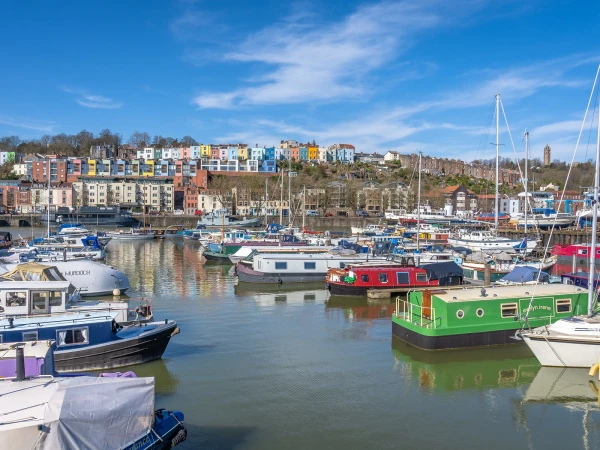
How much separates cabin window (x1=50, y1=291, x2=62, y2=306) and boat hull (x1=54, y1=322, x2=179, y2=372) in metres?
2.40

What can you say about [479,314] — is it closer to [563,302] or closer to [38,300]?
[563,302]

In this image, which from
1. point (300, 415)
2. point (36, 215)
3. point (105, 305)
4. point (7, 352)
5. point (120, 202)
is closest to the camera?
point (7, 352)

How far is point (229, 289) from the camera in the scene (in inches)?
1268

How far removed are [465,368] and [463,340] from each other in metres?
1.33

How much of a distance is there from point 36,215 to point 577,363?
101m

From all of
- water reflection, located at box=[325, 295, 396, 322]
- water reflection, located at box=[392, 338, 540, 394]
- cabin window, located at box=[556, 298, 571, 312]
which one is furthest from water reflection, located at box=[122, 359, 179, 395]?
cabin window, located at box=[556, 298, 571, 312]

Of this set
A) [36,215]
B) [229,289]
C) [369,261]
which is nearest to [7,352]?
[229,289]

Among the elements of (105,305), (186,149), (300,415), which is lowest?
(300,415)

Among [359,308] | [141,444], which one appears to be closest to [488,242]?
[359,308]

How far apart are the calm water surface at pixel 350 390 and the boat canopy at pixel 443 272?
20.4 ft

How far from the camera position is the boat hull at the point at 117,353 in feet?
51.0

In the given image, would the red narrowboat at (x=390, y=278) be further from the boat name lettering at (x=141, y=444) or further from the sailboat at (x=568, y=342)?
the boat name lettering at (x=141, y=444)

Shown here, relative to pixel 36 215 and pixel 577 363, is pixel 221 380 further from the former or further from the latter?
pixel 36 215

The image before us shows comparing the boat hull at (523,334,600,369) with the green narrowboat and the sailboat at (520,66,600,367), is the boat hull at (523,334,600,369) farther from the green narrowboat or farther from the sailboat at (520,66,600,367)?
the green narrowboat
